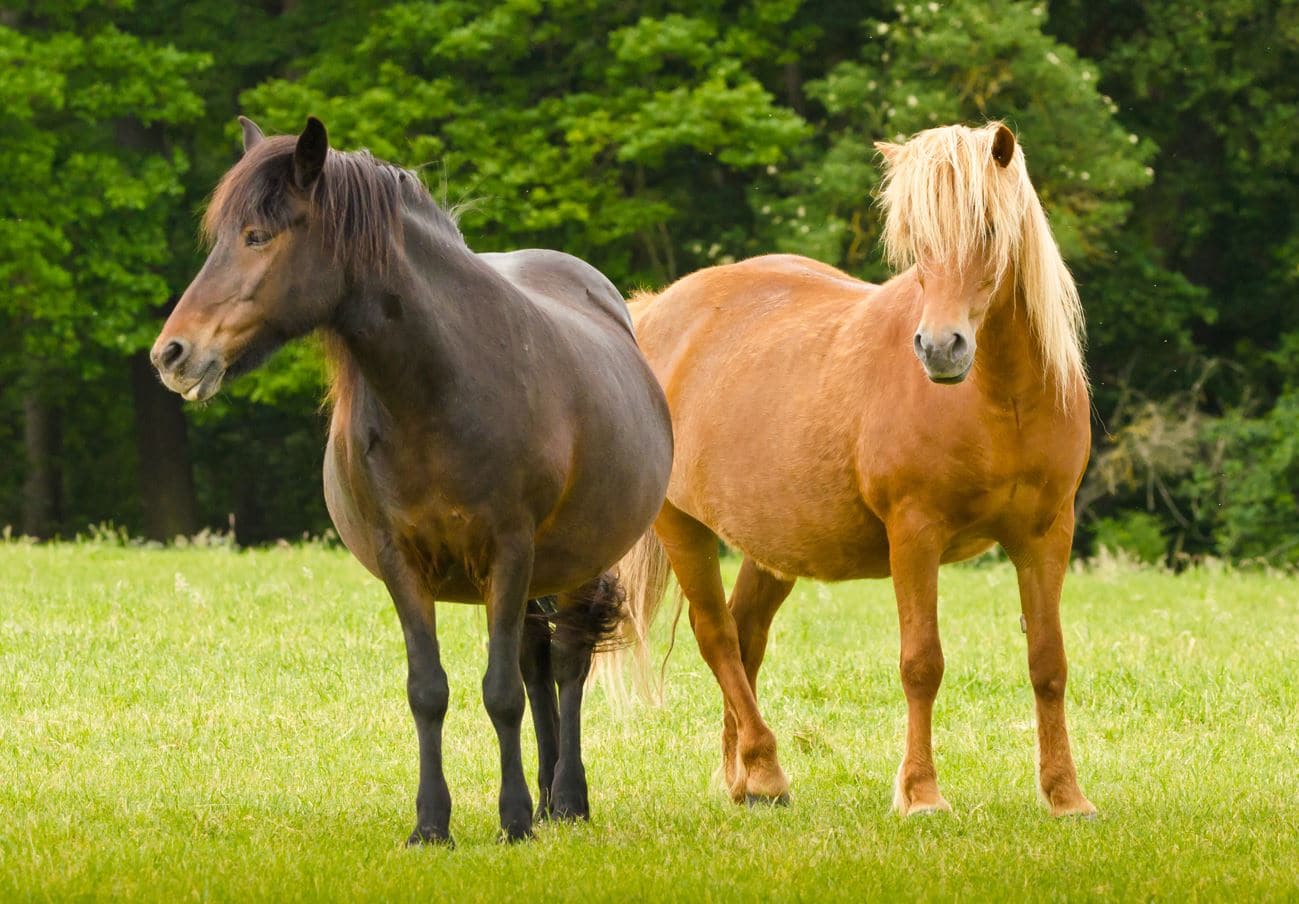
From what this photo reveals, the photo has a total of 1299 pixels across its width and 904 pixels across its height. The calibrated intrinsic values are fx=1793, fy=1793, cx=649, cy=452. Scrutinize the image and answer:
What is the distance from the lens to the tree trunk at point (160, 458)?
96.0ft

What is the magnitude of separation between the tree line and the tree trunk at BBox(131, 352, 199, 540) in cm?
5

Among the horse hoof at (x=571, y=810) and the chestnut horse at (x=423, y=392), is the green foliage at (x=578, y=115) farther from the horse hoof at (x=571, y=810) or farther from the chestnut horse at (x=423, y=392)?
the chestnut horse at (x=423, y=392)

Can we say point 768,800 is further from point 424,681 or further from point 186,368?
point 186,368

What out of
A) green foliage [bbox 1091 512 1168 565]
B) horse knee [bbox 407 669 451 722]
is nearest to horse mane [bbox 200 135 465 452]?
horse knee [bbox 407 669 451 722]

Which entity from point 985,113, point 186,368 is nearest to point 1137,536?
point 985,113

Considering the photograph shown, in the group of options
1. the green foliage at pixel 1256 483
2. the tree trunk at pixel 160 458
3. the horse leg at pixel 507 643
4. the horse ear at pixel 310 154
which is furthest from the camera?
the tree trunk at pixel 160 458

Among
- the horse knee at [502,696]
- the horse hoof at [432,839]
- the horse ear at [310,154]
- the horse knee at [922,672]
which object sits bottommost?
the horse hoof at [432,839]

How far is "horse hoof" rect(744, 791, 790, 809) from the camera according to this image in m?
7.47

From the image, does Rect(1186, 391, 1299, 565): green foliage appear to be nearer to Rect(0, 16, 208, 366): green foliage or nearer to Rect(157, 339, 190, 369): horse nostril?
Rect(0, 16, 208, 366): green foliage

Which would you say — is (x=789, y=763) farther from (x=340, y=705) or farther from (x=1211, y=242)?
(x=1211, y=242)

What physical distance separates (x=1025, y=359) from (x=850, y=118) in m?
20.8

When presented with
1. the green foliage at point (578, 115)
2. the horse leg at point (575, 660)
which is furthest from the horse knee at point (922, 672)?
the green foliage at point (578, 115)

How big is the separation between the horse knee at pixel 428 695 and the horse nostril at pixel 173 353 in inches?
52.7

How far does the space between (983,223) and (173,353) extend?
297cm
